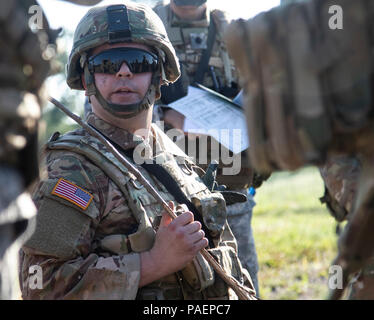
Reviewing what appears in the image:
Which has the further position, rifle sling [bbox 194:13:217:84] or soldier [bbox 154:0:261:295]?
rifle sling [bbox 194:13:217:84]

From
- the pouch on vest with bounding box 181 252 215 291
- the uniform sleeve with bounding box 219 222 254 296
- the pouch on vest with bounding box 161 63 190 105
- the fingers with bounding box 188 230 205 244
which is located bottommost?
the uniform sleeve with bounding box 219 222 254 296

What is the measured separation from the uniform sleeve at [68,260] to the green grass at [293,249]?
1270 mm

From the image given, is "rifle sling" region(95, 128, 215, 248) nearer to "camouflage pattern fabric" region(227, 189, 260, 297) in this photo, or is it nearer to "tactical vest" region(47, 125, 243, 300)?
"tactical vest" region(47, 125, 243, 300)

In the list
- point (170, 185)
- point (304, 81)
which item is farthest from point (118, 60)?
point (304, 81)

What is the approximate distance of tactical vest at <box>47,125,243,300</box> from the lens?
3027 millimetres

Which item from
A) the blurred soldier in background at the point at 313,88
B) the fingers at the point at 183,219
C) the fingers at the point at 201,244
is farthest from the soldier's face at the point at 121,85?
the blurred soldier in background at the point at 313,88

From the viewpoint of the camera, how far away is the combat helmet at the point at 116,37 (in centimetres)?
346

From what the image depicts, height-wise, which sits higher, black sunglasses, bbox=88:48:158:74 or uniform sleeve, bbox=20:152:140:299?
black sunglasses, bbox=88:48:158:74

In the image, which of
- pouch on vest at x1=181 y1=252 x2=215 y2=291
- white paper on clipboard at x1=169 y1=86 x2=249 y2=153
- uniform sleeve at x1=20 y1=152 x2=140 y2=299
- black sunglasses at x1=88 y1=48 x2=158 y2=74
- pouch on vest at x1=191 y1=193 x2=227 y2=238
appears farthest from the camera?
white paper on clipboard at x1=169 y1=86 x2=249 y2=153

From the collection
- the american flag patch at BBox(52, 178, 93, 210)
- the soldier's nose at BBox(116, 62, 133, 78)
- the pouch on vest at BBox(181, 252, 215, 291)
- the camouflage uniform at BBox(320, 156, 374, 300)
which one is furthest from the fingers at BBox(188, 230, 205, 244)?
the soldier's nose at BBox(116, 62, 133, 78)

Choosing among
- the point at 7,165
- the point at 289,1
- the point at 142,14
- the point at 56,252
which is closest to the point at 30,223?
the point at 7,165

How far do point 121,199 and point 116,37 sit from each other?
894mm

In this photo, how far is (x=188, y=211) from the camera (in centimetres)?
311

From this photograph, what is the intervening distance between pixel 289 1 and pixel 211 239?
→ 5.30 ft
